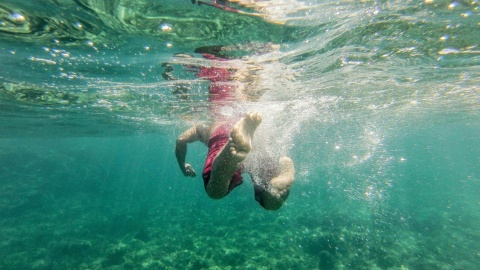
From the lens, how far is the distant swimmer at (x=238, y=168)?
3727mm

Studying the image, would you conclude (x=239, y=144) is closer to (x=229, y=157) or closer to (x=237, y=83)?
(x=229, y=157)

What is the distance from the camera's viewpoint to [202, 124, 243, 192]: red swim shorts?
449 centimetres

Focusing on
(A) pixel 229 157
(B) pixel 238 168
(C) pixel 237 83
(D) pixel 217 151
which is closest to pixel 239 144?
(A) pixel 229 157

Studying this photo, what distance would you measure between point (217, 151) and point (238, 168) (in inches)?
24.0

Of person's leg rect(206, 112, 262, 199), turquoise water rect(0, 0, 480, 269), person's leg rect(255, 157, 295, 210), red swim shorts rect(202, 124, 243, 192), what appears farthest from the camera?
turquoise water rect(0, 0, 480, 269)

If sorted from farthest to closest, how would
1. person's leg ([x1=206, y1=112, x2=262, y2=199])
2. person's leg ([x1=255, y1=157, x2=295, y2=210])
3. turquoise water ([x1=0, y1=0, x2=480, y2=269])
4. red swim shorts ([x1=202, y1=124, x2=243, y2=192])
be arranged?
1. turquoise water ([x1=0, y1=0, x2=480, y2=269])
2. person's leg ([x1=255, y1=157, x2=295, y2=210])
3. red swim shorts ([x1=202, y1=124, x2=243, y2=192])
4. person's leg ([x1=206, y1=112, x2=262, y2=199])

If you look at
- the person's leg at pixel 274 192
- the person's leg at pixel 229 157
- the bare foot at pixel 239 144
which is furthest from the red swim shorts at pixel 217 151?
the bare foot at pixel 239 144

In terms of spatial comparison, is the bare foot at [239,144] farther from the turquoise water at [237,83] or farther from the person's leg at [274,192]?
the turquoise water at [237,83]

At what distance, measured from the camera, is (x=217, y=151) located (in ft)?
16.2

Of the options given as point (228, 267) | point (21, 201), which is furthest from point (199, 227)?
point (21, 201)

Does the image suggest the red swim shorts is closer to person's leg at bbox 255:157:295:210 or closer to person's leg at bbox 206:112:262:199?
person's leg at bbox 206:112:262:199

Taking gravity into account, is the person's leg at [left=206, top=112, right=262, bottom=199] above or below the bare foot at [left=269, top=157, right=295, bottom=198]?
above

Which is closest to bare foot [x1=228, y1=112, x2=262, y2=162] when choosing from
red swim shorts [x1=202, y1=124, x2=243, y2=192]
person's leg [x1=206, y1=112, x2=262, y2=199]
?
person's leg [x1=206, y1=112, x2=262, y2=199]

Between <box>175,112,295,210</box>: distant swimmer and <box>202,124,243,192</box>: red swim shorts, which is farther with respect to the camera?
<box>202,124,243,192</box>: red swim shorts
